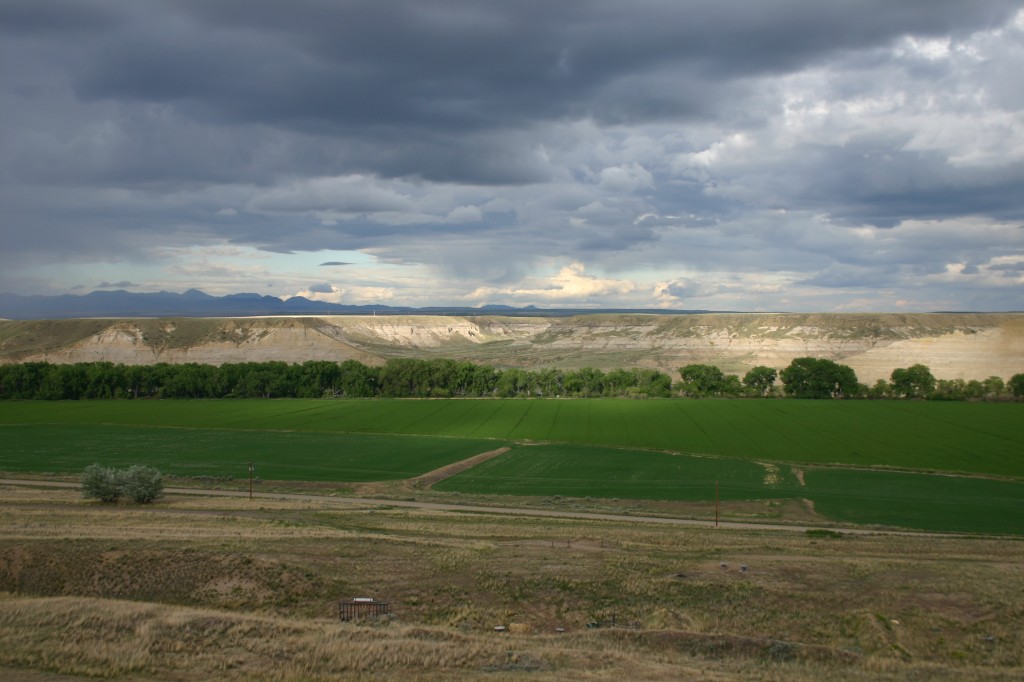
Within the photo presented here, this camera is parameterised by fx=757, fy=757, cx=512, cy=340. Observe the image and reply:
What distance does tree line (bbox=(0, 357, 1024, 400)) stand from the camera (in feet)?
382

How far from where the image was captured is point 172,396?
388 feet

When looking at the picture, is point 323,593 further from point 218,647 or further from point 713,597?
point 713,597

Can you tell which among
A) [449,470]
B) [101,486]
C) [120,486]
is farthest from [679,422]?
[101,486]

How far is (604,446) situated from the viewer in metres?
73.5

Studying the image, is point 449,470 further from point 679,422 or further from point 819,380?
point 819,380

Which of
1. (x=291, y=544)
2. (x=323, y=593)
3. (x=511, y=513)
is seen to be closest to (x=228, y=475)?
(x=511, y=513)

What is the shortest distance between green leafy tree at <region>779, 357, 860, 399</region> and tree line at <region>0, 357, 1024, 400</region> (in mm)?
142

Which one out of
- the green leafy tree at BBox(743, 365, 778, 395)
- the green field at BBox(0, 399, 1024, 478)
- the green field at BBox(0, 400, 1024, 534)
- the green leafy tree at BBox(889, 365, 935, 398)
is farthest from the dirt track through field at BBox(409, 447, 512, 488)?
the green leafy tree at BBox(889, 365, 935, 398)

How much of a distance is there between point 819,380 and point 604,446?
57.4 metres

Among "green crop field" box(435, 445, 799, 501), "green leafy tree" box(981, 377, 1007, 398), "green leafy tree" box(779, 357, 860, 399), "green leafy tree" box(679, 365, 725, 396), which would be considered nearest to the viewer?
"green crop field" box(435, 445, 799, 501)

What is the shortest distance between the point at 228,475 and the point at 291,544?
32.3 m

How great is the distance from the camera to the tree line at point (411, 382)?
11638 cm

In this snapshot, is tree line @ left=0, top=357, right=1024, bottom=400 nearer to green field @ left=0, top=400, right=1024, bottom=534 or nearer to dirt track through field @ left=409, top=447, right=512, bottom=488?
green field @ left=0, top=400, right=1024, bottom=534

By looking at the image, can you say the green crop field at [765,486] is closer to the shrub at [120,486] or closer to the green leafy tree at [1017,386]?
the shrub at [120,486]
